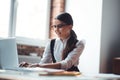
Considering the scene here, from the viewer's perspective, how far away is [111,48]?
376cm

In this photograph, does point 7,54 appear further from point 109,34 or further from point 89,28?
point 109,34

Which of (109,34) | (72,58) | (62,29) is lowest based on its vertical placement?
(72,58)

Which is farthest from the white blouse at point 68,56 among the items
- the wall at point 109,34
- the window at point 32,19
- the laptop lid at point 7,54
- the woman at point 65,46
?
the wall at point 109,34

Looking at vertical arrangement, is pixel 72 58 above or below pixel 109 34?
below

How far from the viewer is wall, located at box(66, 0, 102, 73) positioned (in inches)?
142

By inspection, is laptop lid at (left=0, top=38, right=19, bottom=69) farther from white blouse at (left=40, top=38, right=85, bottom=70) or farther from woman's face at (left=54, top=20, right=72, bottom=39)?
woman's face at (left=54, top=20, right=72, bottom=39)

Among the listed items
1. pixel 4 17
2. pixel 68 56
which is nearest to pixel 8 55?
pixel 68 56

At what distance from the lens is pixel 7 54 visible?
5.36ft

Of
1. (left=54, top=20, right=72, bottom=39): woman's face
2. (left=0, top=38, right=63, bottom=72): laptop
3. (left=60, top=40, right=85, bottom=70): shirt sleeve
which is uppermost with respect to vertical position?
(left=54, top=20, right=72, bottom=39): woman's face

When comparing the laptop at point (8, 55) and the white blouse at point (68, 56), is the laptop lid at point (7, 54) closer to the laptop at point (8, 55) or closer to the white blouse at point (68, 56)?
the laptop at point (8, 55)

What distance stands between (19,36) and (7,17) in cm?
32

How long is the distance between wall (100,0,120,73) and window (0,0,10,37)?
54.4 inches

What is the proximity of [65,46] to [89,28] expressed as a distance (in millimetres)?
1241

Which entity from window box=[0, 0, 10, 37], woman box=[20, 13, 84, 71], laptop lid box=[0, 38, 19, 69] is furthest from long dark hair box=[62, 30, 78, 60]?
window box=[0, 0, 10, 37]
